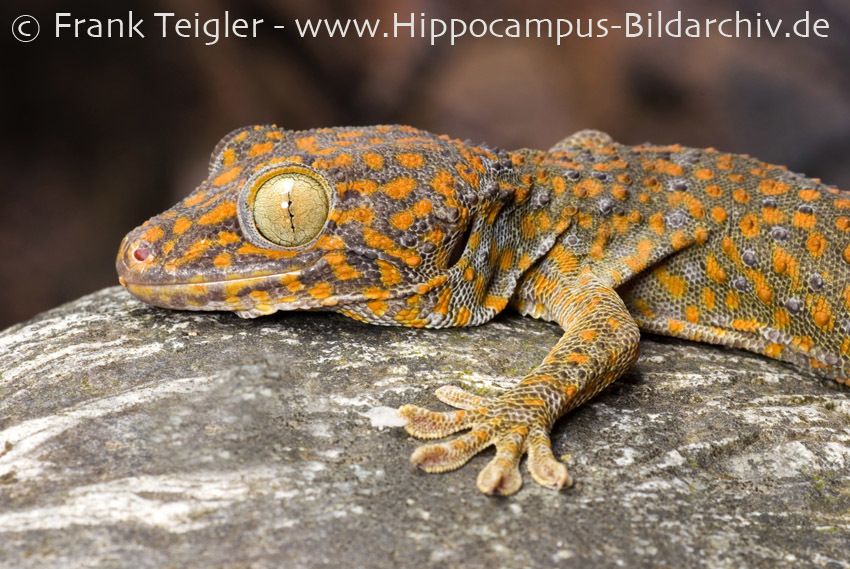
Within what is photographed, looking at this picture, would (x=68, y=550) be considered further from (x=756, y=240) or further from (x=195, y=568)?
(x=756, y=240)

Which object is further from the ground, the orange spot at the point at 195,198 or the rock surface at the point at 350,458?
the orange spot at the point at 195,198

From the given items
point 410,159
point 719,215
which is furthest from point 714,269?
point 410,159

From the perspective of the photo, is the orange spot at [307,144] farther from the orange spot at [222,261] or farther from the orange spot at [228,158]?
the orange spot at [222,261]

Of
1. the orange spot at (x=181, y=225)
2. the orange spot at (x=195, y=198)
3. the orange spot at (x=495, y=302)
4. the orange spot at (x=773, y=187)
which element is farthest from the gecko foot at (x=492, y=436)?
the orange spot at (x=773, y=187)

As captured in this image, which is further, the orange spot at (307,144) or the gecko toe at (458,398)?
the orange spot at (307,144)

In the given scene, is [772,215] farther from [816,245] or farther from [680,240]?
[680,240]

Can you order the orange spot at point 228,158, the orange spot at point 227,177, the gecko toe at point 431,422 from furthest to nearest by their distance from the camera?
the orange spot at point 228,158, the orange spot at point 227,177, the gecko toe at point 431,422
